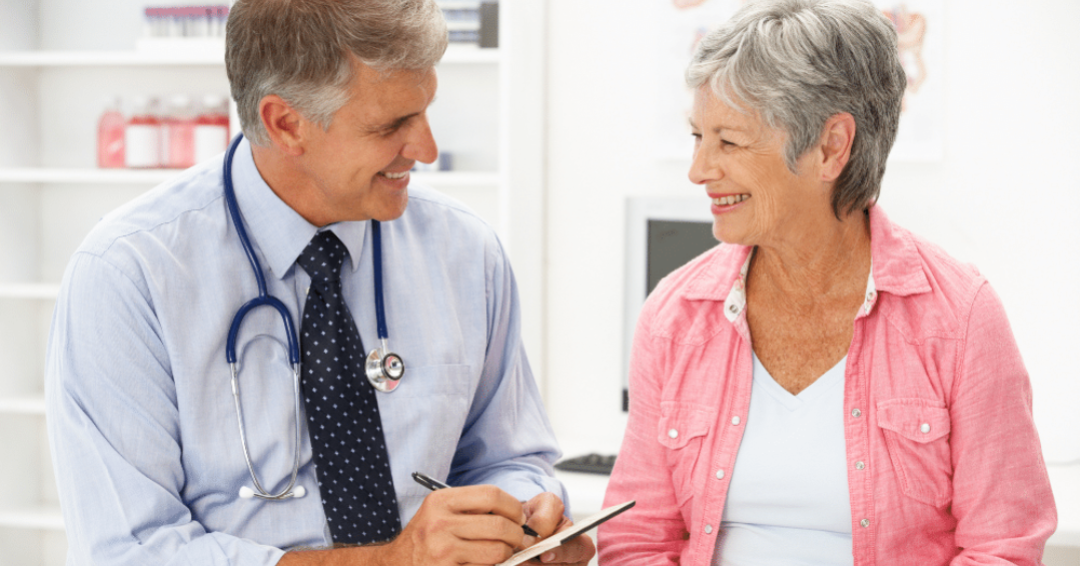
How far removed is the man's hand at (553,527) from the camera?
1321mm

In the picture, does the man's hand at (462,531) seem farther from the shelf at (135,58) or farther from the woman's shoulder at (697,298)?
the shelf at (135,58)

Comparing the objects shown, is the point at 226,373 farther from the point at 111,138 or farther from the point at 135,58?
the point at 111,138

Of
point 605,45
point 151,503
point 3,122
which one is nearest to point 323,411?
point 151,503

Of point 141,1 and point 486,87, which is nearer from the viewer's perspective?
point 486,87

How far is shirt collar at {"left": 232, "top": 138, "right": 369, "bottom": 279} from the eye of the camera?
1387 millimetres

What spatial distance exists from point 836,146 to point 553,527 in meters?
0.67

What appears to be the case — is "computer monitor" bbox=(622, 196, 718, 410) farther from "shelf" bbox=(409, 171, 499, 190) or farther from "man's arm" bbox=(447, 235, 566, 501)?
"man's arm" bbox=(447, 235, 566, 501)

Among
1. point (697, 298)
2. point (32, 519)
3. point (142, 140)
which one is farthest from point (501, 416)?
point (32, 519)

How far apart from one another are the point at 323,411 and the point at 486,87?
1.80 metres

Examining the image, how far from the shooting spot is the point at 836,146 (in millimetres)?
1413

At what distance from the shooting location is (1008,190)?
8.93 feet

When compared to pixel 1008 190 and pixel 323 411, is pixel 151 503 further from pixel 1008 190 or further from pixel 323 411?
pixel 1008 190

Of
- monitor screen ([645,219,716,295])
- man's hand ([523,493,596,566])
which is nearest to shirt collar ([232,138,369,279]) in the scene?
man's hand ([523,493,596,566])

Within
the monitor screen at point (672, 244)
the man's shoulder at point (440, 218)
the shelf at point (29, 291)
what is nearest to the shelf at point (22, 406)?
the shelf at point (29, 291)
